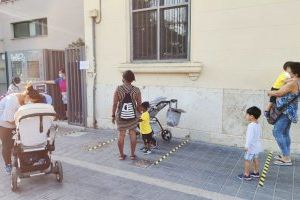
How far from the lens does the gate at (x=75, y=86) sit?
26.5 ft

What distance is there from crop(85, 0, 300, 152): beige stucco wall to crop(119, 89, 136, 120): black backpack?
1.74 m

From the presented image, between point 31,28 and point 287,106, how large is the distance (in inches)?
544

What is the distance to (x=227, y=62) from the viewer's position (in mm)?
5918

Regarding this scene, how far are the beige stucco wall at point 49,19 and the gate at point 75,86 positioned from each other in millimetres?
5036

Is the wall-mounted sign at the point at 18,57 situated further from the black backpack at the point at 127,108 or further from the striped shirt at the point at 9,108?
the black backpack at the point at 127,108

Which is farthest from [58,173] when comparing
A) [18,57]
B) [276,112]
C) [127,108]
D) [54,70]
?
[18,57]

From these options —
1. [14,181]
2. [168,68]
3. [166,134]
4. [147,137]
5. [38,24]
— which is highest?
[38,24]

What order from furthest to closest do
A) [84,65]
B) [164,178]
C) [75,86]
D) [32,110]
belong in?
[75,86]
[84,65]
[164,178]
[32,110]

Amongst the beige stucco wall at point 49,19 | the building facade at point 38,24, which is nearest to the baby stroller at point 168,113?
the building facade at point 38,24

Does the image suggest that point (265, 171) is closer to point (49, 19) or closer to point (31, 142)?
point (31, 142)

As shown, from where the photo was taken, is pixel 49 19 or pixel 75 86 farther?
pixel 49 19

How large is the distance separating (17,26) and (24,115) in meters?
13.7

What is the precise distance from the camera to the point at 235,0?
5703mm

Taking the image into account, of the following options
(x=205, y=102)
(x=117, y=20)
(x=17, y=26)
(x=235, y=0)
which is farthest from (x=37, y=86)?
(x=17, y=26)
